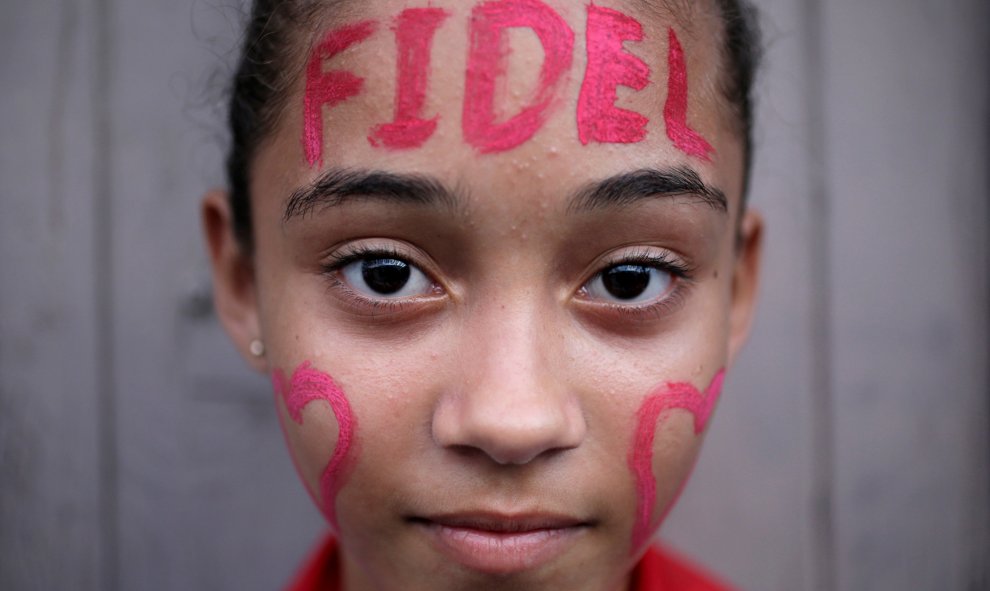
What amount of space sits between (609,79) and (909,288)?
3.03 feet

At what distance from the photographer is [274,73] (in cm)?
84

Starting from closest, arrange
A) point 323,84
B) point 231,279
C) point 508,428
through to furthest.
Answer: point 508,428
point 323,84
point 231,279

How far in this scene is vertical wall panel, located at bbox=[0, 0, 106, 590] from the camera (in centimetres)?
130

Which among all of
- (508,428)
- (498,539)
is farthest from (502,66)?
(498,539)

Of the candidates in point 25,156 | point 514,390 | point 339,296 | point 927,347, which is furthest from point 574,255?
point 25,156

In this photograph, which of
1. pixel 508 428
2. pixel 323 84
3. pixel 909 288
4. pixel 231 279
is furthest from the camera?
pixel 909 288

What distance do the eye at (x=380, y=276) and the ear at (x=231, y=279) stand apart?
22 cm

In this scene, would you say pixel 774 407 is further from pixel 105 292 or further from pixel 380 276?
pixel 105 292

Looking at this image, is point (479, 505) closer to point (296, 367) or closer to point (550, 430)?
point (550, 430)

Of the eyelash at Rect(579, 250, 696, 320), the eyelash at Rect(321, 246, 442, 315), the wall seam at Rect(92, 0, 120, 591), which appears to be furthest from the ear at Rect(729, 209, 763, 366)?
the wall seam at Rect(92, 0, 120, 591)

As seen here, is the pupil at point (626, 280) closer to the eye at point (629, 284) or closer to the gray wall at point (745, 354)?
the eye at point (629, 284)

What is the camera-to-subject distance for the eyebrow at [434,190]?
695 mm

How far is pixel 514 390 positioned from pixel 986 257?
44.5 inches

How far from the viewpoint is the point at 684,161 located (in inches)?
29.8
